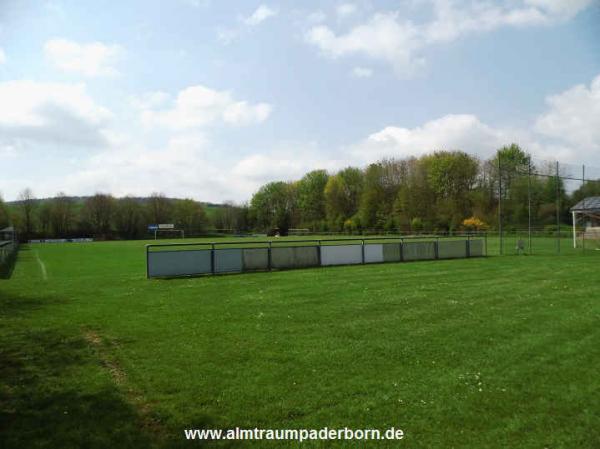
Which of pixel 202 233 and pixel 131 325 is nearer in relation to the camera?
pixel 131 325

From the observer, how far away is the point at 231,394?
4.95m

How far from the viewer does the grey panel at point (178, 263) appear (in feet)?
54.4

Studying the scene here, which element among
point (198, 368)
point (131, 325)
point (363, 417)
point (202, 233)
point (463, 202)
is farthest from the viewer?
point (202, 233)

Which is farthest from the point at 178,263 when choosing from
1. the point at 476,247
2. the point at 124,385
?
the point at 476,247

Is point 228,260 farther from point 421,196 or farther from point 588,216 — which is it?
point 421,196

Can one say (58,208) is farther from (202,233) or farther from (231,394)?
(231,394)

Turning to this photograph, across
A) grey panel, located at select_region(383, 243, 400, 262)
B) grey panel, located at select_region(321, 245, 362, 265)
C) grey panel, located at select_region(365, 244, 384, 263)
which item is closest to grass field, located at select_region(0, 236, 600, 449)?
grey panel, located at select_region(321, 245, 362, 265)

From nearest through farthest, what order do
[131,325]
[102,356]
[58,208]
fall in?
1. [102,356]
2. [131,325]
3. [58,208]

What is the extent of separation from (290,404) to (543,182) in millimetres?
27446

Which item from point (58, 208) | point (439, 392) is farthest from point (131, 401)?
point (58, 208)

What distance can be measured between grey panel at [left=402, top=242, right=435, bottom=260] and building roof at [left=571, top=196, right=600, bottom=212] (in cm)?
1226

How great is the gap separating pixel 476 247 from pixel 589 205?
993 cm

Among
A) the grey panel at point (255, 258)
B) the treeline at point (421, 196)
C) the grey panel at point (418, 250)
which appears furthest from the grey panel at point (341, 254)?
the treeline at point (421, 196)

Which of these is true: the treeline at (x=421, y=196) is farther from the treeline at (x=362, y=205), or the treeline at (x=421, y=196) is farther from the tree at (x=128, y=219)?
the tree at (x=128, y=219)
